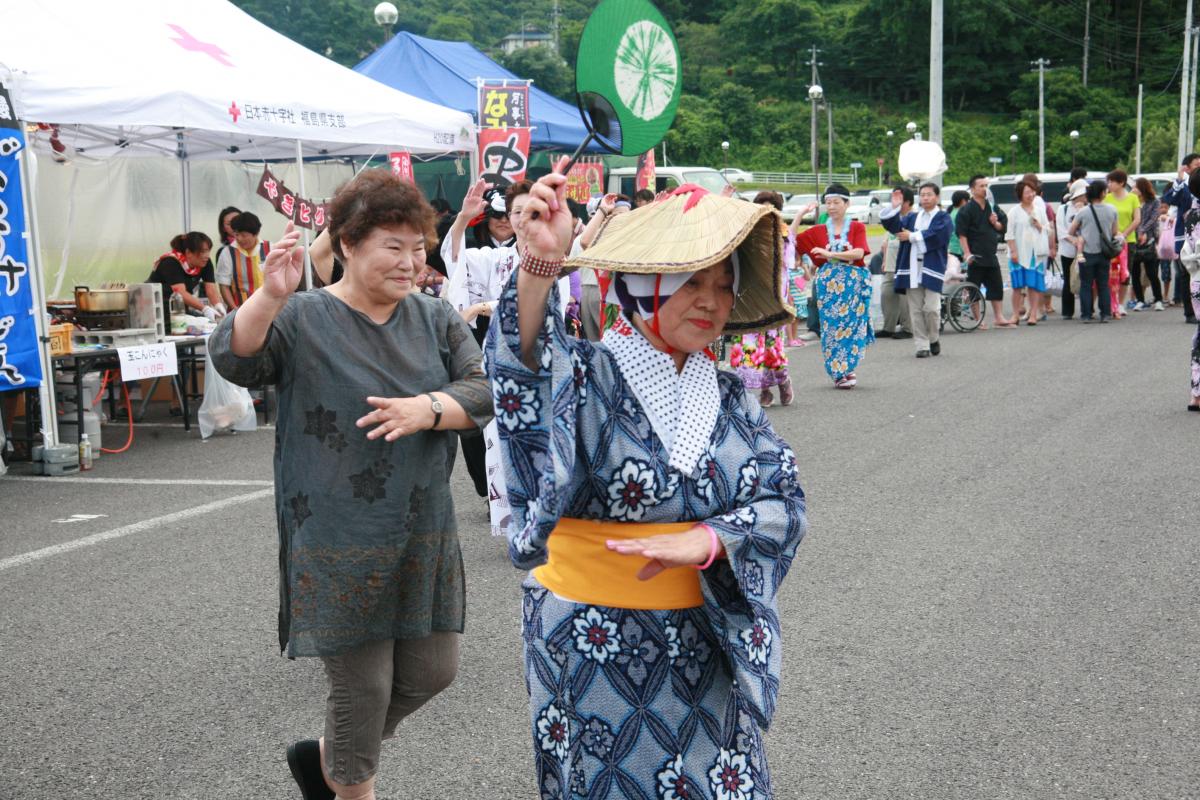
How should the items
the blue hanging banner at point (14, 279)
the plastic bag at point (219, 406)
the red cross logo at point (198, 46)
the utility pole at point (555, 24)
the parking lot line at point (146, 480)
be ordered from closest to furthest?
the blue hanging banner at point (14, 279), the parking lot line at point (146, 480), the plastic bag at point (219, 406), the red cross logo at point (198, 46), the utility pole at point (555, 24)

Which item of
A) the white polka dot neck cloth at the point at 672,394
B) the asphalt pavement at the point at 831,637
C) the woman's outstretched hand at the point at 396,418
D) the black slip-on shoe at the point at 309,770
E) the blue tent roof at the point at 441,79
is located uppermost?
the blue tent roof at the point at 441,79

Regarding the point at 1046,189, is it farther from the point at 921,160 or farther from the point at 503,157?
the point at 503,157

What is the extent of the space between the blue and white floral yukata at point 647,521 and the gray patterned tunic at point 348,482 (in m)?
0.71

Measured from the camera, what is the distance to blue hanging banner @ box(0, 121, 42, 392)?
321 inches

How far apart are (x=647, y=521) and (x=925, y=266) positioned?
12.3 metres

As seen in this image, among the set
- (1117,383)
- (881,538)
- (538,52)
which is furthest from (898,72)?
(881,538)

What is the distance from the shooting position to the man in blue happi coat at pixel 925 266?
45.5ft

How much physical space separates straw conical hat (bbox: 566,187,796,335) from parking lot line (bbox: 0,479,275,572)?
16.2ft

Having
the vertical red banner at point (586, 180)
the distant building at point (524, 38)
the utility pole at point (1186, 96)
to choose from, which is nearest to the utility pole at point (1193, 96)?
the utility pole at point (1186, 96)

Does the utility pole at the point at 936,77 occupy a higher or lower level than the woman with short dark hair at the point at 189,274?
higher

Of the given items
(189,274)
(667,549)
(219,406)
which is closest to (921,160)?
(189,274)

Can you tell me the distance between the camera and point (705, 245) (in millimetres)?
2270

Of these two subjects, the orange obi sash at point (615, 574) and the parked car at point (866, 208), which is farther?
the parked car at point (866, 208)

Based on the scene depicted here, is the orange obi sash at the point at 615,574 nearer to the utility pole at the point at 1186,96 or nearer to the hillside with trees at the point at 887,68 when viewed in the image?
the utility pole at the point at 1186,96
